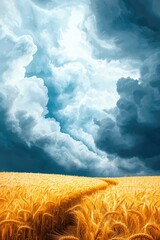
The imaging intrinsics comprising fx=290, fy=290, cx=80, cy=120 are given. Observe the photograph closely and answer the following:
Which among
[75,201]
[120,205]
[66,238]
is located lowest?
[66,238]

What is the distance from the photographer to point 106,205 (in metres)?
5.73

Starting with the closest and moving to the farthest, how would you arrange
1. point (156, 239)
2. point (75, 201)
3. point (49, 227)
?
point (156, 239)
point (49, 227)
point (75, 201)

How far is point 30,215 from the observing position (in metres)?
5.27

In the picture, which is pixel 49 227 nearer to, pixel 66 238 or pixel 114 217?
pixel 114 217

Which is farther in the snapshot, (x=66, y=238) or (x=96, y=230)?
(x=96, y=230)

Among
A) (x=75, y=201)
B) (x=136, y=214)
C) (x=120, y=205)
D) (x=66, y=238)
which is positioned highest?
(x=75, y=201)

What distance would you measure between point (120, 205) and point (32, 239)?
1.71 meters

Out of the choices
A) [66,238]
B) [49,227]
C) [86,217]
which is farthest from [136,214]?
[49,227]

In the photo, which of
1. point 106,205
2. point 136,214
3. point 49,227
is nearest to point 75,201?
point 49,227

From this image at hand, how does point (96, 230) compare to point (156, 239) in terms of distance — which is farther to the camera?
point (156, 239)

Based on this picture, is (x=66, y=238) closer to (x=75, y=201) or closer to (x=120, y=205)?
(x=120, y=205)

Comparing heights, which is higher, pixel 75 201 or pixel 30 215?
pixel 75 201

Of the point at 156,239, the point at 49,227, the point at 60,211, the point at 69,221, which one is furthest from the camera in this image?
the point at 69,221

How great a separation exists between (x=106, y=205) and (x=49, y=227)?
1435 mm
